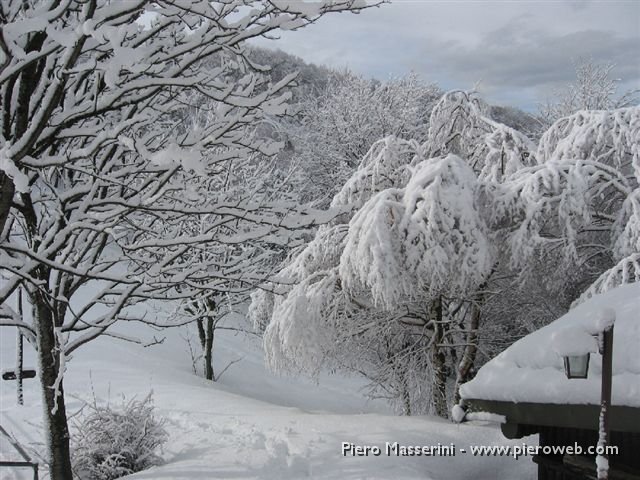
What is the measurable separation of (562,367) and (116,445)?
5054 mm

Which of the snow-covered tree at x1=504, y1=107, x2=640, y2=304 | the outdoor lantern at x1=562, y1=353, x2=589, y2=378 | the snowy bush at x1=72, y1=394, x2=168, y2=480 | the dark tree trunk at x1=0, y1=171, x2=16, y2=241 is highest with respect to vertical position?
the snow-covered tree at x1=504, y1=107, x2=640, y2=304

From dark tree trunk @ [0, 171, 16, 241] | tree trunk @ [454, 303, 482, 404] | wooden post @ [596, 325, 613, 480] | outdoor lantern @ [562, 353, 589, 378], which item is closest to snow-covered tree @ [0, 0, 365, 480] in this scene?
dark tree trunk @ [0, 171, 16, 241]

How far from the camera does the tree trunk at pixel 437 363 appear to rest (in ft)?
29.6

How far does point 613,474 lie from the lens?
13.9 feet

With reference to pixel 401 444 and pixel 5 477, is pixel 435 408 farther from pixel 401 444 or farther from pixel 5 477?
pixel 5 477

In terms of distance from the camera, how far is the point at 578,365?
10.5 ft

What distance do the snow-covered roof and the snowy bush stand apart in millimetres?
3914

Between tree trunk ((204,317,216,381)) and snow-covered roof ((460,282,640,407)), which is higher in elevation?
snow-covered roof ((460,282,640,407))

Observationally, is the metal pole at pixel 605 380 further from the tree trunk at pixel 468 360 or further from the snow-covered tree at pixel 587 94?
the snow-covered tree at pixel 587 94

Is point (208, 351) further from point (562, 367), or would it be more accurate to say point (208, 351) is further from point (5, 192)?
point (562, 367)

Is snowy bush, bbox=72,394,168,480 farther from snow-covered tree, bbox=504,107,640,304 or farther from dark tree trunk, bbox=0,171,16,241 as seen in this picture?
snow-covered tree, bbox=504,107,640,304

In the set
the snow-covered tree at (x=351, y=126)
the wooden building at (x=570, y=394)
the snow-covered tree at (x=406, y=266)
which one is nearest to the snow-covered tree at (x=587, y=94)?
the snow-covered tree at (x=351, y=126)

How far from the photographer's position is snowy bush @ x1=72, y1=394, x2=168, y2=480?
246 inches

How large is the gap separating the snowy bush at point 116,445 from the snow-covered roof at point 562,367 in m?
3.91
